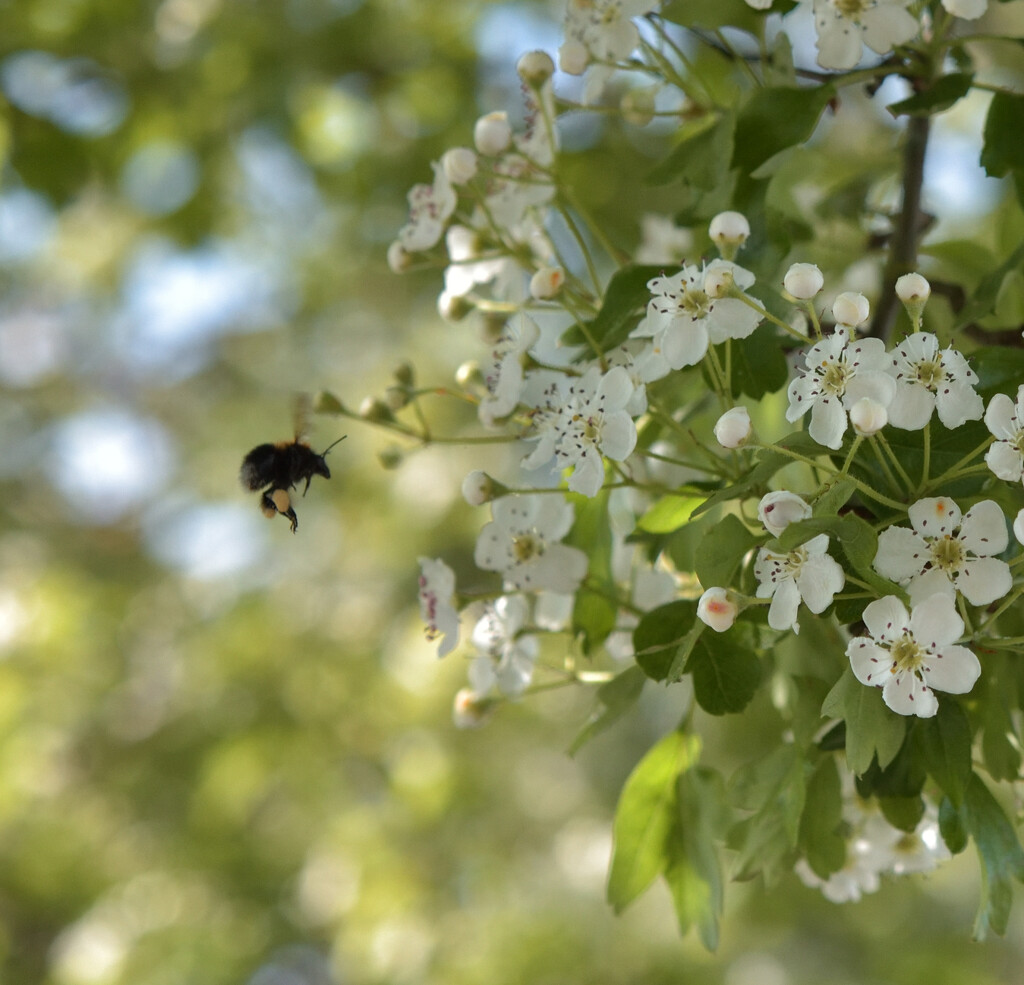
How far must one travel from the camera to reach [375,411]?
97cm

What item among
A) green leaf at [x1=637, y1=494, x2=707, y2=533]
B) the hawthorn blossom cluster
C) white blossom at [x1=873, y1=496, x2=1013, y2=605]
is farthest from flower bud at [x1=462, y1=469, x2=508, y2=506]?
white blossom at [x1=873, y1=496, x2=1013, y2=605]

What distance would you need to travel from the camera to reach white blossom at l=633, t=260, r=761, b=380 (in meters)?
0.68

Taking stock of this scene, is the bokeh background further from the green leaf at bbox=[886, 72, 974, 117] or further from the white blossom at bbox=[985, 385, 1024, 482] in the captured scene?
the white blossom at bbox=[985, 385, 1024, 482]

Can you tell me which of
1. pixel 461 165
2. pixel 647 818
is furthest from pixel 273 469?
pixel 647 818

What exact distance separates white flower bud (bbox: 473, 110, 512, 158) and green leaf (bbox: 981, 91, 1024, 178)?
0.34m

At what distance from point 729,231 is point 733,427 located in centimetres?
14

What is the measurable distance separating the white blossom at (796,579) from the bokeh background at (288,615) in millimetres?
747

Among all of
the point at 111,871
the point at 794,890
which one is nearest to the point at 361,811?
the point at 111,871

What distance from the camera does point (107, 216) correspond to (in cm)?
361

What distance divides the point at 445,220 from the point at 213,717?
240 cm

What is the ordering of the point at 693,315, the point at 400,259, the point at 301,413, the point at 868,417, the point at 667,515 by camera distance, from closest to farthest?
the point at 868,417
the point at 693,315
the point at 667,515
the point at 400,259
the point at 301,413

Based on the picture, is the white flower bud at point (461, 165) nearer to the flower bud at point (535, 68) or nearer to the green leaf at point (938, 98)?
the flower bud at point (535, 68)

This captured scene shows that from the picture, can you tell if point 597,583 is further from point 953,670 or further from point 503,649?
point 953,670

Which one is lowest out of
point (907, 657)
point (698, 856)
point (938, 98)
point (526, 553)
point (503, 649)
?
point (698, 856)
